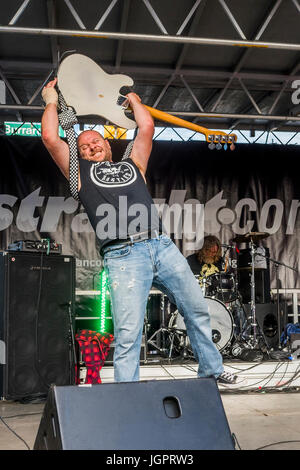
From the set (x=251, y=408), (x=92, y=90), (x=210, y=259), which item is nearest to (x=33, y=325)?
(x=251, y=408)

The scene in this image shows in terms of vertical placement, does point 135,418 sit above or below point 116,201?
below

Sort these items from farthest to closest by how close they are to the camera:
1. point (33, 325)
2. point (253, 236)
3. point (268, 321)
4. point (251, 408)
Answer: point (268, 321)
point (253, 236)
point (33, 325)
point (251, 408)

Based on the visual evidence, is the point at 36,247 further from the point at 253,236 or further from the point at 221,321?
the point at 253,236

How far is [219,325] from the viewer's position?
6.31 meters

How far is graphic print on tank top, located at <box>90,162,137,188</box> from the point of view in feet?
9.53

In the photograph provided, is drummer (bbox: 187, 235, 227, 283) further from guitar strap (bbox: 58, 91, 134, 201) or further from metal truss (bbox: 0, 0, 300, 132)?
guitar strap (bbox: 58, 91, 134, 201)

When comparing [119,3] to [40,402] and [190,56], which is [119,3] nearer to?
[190,56]

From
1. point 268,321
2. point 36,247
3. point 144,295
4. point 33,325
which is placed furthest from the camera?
point 268,321

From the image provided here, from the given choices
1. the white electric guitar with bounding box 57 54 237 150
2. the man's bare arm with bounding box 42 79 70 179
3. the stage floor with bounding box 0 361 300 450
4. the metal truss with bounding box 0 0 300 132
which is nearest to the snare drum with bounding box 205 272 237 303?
the stage floor with bounding box 0 361 300 450

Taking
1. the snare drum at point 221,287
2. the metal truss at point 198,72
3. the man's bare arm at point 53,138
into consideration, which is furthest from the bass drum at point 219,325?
the man's bare arm at point 53,138

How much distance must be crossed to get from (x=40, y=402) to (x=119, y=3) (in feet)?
14.4

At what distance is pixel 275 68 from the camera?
24.2ft

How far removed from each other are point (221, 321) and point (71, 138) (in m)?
3.93

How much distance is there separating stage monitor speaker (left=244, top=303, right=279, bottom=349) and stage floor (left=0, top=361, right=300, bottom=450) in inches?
58.9
